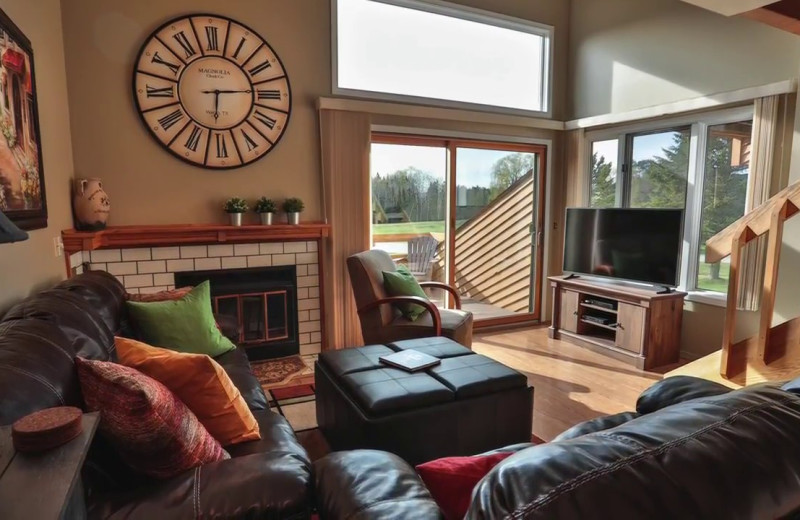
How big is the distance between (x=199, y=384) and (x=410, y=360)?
116 cm

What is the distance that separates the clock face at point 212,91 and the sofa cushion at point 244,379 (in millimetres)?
1716

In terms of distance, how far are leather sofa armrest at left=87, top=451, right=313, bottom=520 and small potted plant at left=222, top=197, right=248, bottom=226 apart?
2.53 m

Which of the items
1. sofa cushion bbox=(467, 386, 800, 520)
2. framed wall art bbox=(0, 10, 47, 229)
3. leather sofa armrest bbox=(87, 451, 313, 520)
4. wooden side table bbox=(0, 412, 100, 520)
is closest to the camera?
sofa cushion bbox=(467, 386, 800, 520)

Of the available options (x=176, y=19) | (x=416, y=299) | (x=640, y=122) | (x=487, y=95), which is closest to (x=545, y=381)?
(x=416, y=299)

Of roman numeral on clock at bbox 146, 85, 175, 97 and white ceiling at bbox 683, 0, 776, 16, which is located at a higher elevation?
white ceiling at bbox 683, 0, 776, 16

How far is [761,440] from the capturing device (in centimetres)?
69

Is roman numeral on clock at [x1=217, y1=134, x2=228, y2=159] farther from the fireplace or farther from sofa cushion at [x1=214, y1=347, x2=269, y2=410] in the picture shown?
sofa cushion at [x1=214, y1=347, x2=269, y2=410]

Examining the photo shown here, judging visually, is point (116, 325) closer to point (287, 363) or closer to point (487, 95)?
point (287, 363)

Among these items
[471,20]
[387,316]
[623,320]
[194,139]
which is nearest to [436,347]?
[387,316]

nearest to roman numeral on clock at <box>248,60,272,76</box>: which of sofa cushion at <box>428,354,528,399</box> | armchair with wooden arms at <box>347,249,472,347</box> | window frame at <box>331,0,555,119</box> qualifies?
window frame at <box>331,0,555,119</box>

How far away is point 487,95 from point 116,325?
3844 millimetres

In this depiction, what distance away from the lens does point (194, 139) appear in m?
3.45

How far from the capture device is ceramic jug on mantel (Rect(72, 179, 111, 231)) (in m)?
2.97

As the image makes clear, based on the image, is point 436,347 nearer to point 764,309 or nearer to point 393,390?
point 393,390
